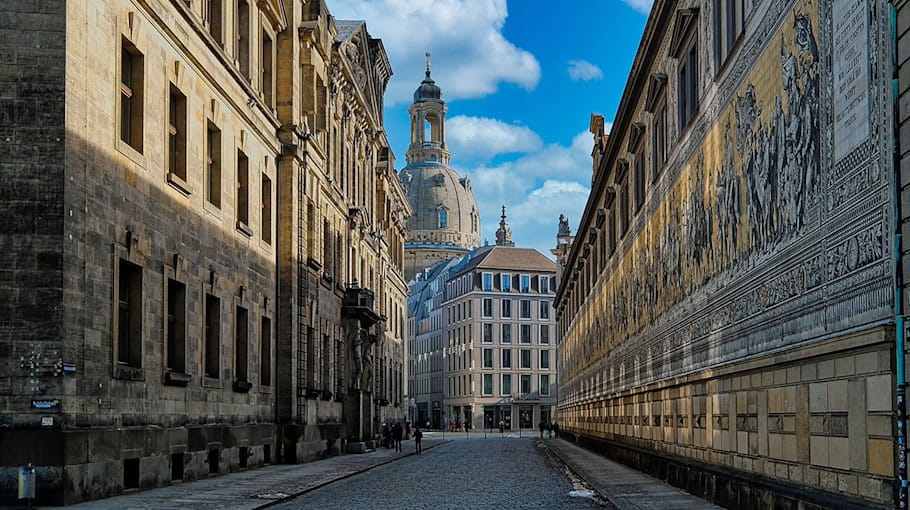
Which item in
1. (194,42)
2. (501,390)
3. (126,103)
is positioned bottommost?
(501,390)

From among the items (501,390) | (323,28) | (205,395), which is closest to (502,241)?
(501,390)

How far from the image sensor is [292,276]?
3872 cm

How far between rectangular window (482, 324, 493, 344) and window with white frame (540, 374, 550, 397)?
7.32 meters

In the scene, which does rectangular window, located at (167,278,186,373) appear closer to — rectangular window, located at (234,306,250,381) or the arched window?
rectangular window, located at (234,306,250,381)

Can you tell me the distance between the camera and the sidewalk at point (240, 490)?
20.3 m

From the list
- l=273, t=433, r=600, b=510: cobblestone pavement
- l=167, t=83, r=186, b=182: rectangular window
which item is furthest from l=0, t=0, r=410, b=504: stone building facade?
l=273, t=433, r=600, b=510: cobblestone pavement

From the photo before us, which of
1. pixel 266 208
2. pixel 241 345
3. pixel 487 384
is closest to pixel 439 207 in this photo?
pixel 487 384

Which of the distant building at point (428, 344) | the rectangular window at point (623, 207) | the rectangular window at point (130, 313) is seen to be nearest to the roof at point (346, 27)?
the rectangular window at point (623, 207)

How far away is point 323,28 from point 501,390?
8612 cm

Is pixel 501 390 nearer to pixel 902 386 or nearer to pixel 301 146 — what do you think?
pixel 301 146

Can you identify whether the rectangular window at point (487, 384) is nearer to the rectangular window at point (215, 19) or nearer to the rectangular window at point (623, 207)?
the rectangular window at point (623, 207)

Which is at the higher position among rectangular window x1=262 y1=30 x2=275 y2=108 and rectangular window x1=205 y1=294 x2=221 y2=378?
rectangular window x1=262 y1=30 x2=275 y2=108

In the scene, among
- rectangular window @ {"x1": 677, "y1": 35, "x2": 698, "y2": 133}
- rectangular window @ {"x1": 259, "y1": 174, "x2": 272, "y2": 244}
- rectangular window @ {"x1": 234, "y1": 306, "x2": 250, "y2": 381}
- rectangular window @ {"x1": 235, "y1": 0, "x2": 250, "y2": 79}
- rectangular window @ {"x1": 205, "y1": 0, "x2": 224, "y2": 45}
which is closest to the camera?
rectangular window @ {"x1": 677, "y1": 35, "x2": 698, "y2": 133}

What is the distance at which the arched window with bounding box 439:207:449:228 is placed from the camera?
174 metres
